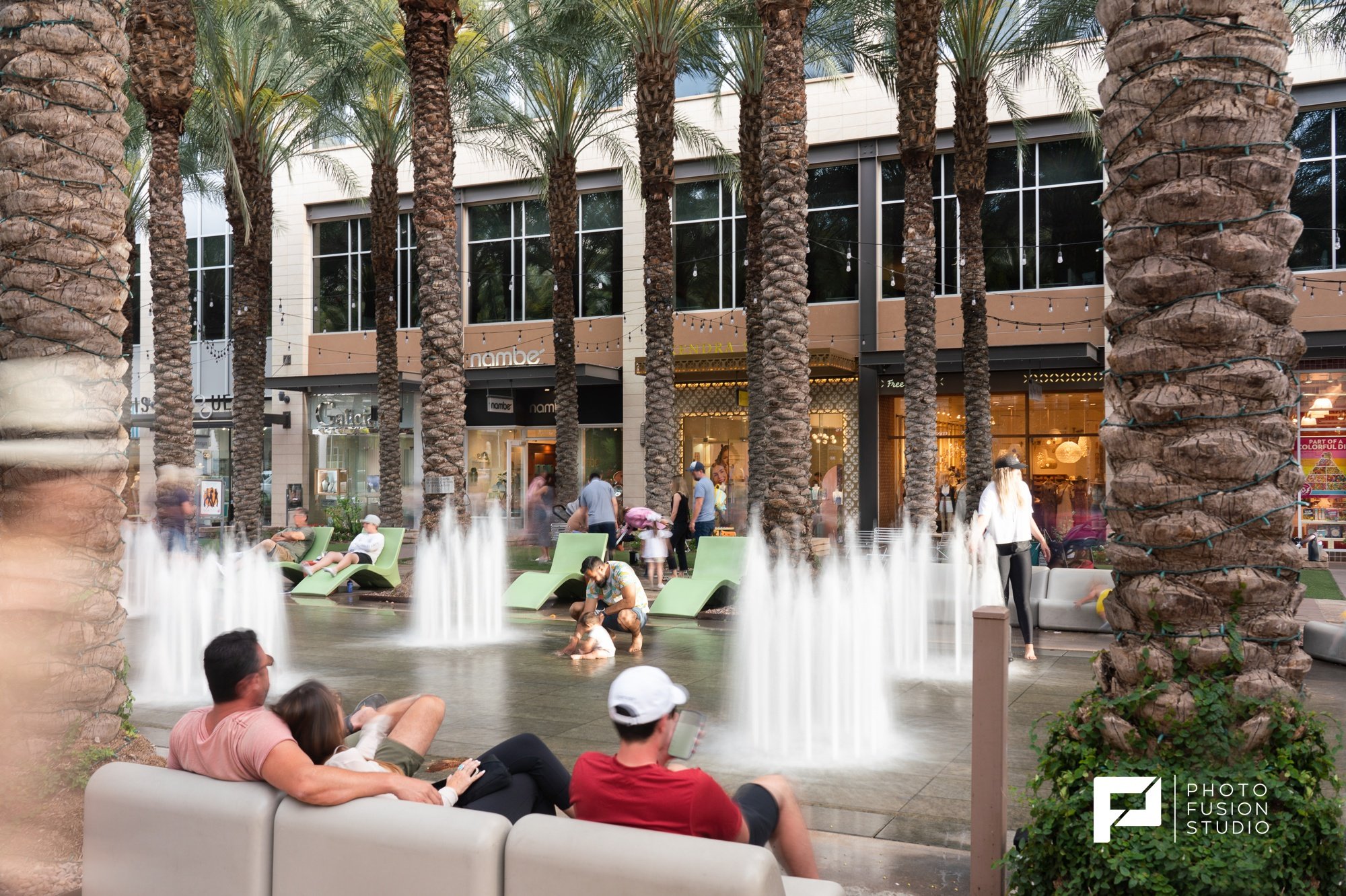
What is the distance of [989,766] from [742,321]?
24187 millimetres

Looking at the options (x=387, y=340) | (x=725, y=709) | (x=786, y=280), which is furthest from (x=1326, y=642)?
(x=387, y=340)

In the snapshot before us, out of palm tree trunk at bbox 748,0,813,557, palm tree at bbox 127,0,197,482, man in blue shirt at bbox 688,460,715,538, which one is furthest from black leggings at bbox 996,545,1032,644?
palm tree at bbox 127,0,197,482

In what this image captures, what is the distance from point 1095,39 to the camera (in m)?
21.0

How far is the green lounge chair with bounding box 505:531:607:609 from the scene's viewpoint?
14.2 metres

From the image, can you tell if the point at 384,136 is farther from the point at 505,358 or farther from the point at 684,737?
the point at 684,737

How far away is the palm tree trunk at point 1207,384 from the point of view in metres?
3.58

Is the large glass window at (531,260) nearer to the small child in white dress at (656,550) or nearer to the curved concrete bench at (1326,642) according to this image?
the small child in white dress at (656,550)

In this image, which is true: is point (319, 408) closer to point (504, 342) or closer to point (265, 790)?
point (504, 342)

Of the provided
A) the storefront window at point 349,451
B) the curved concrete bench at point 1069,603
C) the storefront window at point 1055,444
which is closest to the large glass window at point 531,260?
the storefront window at point 349,451

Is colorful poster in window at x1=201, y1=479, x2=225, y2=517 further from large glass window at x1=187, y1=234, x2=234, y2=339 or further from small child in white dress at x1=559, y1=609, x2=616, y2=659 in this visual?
small child in white dress at x1=559, y1=609, x2=616, y2=659

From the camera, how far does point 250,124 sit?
22.3 meters

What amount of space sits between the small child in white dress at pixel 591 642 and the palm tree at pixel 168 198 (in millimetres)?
8940

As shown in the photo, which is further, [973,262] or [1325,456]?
[1325,456]

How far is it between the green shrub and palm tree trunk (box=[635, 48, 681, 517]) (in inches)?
630
